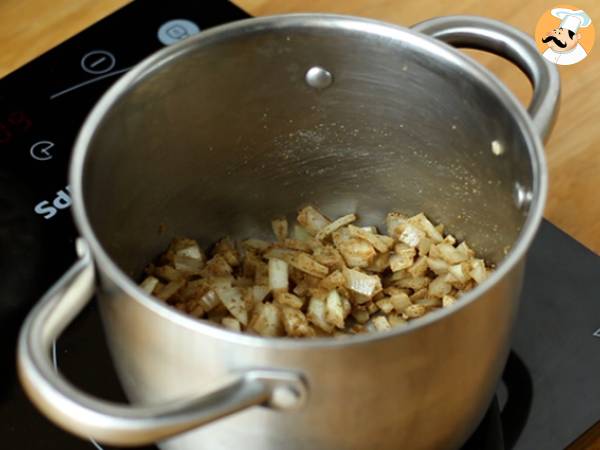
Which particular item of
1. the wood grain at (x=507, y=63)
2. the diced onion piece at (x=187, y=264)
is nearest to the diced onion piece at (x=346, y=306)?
the diced onion piece at (x=187, y=264)

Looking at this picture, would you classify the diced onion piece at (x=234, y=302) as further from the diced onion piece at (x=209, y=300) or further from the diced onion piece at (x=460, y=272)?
the diced onion piece at (x=460, y=272)

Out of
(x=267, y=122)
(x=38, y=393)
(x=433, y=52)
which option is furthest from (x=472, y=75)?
(x=38, y=393)

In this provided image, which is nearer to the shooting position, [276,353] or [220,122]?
[276,353]

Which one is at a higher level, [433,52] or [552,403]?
[433,52]

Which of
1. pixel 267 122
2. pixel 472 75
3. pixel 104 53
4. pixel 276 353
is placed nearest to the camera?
pixel 276 353

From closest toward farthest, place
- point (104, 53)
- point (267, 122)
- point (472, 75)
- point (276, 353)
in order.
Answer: point (276, 353) → point (472, 75) → point (267, 122) → point (104, 53)

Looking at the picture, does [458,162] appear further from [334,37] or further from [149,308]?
[149,308]

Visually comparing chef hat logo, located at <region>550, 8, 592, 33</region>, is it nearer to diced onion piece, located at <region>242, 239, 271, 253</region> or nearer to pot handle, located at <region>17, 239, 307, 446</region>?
diced onion piece, located at <region>242, 239, 271, 253</region>

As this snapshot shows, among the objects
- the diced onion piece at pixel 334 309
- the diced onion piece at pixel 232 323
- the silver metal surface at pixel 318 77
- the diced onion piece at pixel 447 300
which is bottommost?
the diced onion piece at pixel 334 309
